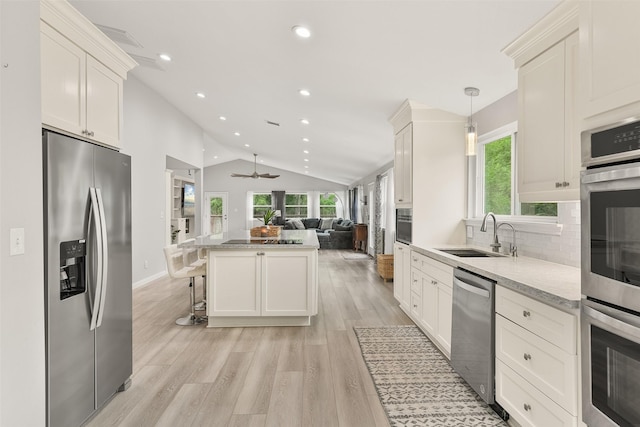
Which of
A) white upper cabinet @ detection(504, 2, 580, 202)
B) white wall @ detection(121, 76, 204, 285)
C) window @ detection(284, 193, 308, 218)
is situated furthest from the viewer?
window @ detection(284, 193, 308, 218)

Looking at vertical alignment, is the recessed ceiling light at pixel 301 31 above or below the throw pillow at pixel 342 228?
above

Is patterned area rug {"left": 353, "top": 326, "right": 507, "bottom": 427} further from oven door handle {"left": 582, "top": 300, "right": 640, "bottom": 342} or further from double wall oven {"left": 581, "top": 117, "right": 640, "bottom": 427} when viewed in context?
oven door handle {"left": 582, "top": 300, "right": 640, "bottom": 342}

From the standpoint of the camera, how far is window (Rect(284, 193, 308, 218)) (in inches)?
535

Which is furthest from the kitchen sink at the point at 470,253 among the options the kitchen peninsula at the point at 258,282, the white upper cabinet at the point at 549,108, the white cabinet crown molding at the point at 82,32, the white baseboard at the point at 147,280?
the white baseboard at the point at 147,280

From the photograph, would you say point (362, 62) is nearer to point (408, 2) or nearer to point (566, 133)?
point (408, 2)

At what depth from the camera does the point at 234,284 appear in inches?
140

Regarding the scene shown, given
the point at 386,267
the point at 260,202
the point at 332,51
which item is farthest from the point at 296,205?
the point at 332,51

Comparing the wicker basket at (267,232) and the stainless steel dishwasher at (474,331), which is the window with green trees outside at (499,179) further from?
the wicker basket at (267,232)

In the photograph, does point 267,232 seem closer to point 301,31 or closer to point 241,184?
point 301,31

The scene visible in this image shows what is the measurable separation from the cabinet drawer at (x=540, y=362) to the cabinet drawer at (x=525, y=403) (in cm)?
3

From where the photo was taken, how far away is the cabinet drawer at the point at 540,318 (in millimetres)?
1473

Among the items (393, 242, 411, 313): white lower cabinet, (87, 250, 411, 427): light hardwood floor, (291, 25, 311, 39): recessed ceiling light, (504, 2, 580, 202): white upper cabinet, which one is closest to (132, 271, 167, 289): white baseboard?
(87, 250, 411, 427): light hardwood floor

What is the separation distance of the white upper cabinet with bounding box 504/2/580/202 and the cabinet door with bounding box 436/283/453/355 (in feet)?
3.12

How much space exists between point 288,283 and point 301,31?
7.72 feet
